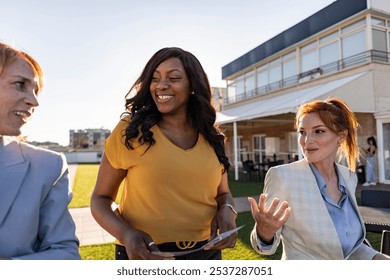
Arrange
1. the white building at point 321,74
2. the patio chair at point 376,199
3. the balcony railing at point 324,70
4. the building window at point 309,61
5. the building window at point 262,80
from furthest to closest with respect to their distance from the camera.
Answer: the building window at point 262,80 < the building window at point 309,61 < the balcony railing at point 324,70 < the white building at point 321,74 < the patio chair at point 376,199

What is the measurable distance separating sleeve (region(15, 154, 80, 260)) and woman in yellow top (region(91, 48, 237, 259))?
20cm

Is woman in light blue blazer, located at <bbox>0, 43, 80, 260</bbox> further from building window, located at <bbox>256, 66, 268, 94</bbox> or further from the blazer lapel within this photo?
building window, located at <bbox>256, 66, 268, 94</bbox>

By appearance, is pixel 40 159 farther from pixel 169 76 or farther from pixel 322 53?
pixel 322 53

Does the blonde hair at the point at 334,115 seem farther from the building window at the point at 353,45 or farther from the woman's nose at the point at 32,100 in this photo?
the building window at the point at 353,45

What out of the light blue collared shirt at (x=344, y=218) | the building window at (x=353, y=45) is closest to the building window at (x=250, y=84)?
the building window at (x=353, y=45)

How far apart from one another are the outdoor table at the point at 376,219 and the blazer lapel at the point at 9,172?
2.18 metres

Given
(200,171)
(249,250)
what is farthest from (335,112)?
→ (249,250)

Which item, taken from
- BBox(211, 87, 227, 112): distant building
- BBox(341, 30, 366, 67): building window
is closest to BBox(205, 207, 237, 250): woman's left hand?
BBox(211, 87, 227, 112): distant building

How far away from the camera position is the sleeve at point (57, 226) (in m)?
0.90

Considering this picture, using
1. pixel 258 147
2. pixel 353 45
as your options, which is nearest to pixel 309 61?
pixel 353 45

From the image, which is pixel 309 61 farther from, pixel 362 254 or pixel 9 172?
pixel 9 172
